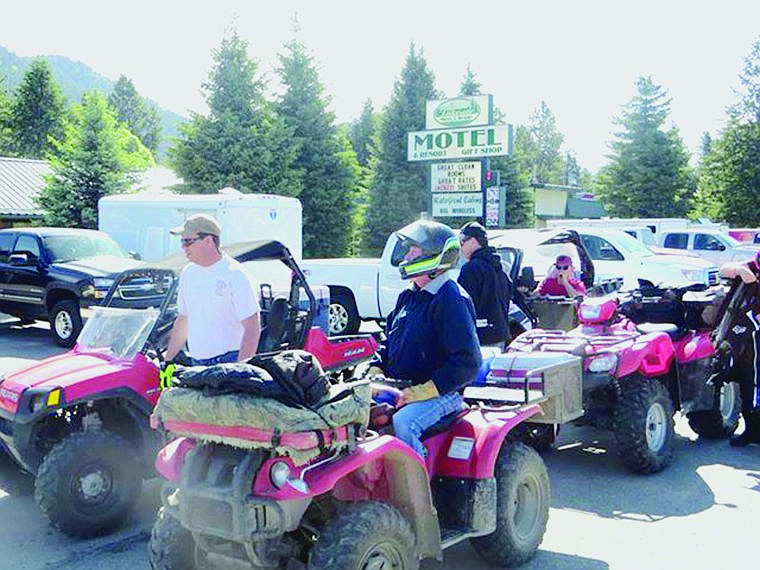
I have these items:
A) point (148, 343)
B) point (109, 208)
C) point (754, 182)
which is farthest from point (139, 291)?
point (754, 182)

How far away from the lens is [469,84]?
122 ft

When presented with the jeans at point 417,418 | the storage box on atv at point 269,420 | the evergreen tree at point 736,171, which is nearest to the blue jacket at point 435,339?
the jeans at point 417,418

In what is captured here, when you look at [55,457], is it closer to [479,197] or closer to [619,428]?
[619,428]

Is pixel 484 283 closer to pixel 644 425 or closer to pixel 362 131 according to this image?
pixel 644 425

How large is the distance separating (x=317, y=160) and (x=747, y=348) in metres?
24.3

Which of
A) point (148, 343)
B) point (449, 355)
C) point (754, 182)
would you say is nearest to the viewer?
point (449, 355)

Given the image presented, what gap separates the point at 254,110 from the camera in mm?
29016

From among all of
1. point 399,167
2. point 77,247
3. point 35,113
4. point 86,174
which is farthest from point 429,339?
point 35,113

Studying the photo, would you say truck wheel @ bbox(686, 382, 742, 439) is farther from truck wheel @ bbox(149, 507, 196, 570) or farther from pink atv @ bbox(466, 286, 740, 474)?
truck wheel @ bbox(149, 507, 196, 570)

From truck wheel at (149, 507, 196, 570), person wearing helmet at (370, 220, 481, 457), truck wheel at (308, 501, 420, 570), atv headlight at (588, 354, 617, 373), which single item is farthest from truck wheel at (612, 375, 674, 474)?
truck wheel at (149, 507, 196, 570)

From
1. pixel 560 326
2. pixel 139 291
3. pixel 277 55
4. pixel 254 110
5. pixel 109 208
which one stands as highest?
pixel 277 55

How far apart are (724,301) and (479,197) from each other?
15.3m

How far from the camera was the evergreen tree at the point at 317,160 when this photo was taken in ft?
99.7

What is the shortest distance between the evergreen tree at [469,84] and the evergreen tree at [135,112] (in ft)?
200
